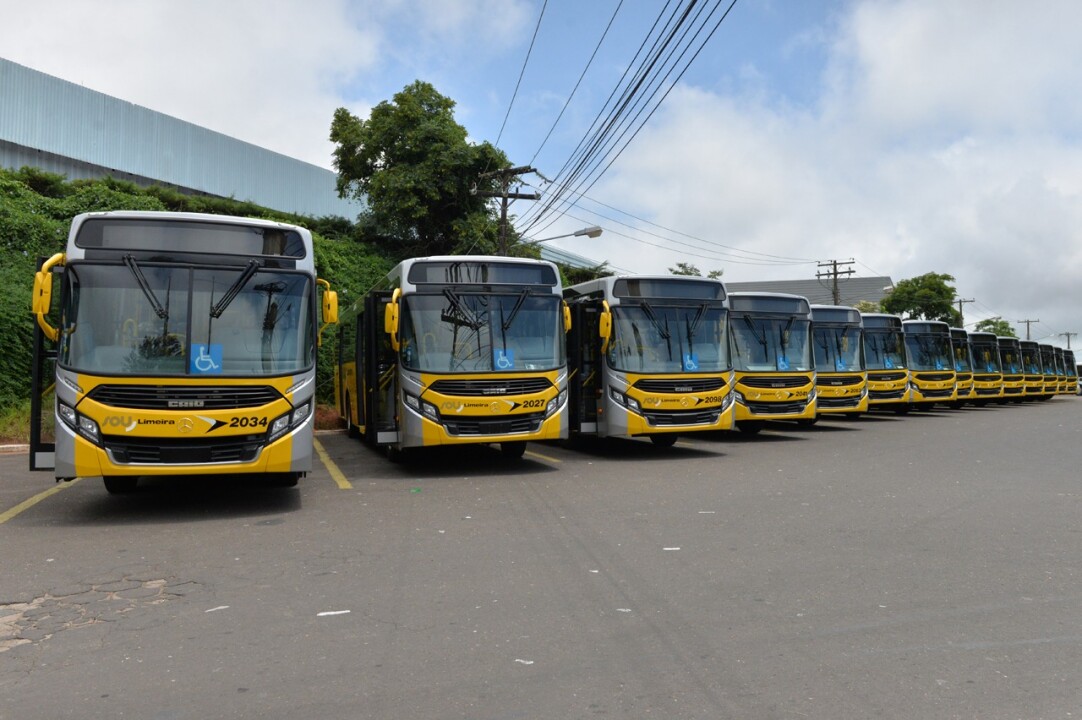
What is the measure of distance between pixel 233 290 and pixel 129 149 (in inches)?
1308

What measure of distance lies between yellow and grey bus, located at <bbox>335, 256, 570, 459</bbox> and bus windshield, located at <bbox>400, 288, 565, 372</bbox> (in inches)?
0.6

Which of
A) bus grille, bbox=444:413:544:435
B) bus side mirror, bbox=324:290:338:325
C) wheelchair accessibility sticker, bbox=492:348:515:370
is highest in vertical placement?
bus side mirror, bbox=324:290:338:325

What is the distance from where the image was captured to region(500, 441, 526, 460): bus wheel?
13680 mm

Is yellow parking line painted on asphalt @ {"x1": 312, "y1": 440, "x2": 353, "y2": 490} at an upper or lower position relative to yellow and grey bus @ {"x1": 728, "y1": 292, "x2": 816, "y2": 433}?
lower

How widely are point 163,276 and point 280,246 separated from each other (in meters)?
1.26

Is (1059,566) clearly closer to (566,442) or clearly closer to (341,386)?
(566,442)

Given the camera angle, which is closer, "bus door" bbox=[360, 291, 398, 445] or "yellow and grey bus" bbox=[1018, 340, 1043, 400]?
"bus door" bbox=[360, 291, 398, 445]

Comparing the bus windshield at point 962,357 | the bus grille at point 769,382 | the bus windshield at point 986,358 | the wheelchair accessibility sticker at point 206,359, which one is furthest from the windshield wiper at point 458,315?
the bus windshield at point 986,358

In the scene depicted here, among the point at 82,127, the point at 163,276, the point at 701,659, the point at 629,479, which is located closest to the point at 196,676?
the point at 701,659

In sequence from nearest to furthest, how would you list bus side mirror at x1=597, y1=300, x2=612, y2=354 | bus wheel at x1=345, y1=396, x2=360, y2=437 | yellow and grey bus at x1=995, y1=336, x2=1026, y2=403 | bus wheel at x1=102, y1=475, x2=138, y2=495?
bus wheel at x1=102, y1=475, x2=138, y2=495 → bus side mirror at x1=597, y1=300, x2=612, y2=354 → bus wheel at x1=345, y1=396, x2=360, y2=437 → yellow and grey bus at x1=995, y1=336, x2=1026, y2=403

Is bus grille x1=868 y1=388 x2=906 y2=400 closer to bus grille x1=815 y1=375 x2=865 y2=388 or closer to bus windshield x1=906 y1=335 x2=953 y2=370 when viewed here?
bus windshield x1=906 y1=335 x2=953 y2=370

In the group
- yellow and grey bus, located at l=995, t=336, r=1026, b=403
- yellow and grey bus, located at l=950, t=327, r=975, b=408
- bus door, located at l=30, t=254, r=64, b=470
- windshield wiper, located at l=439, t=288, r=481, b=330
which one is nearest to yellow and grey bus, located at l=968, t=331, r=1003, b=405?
yellow and grey bus, located at l=950, t=327, r=975, b=408

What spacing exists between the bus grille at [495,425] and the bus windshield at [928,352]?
18.4 metres

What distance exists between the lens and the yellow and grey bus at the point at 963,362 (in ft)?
97.8
